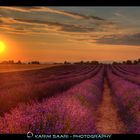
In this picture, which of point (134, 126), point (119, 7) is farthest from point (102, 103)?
point (119, 7)

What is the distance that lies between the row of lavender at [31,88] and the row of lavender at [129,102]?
0.99m

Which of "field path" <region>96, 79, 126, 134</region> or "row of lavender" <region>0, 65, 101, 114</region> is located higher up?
"row of lavender" <region>0, 65, 101, 114</region>

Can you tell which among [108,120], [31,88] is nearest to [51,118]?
[31,88]

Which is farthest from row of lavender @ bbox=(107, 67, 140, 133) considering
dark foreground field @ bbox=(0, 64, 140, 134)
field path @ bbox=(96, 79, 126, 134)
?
field path @ bbox=(96, 79, 126, 134)

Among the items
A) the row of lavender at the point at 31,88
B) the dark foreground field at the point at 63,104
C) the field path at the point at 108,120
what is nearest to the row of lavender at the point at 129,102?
the dark foreground field at the point at 63,104

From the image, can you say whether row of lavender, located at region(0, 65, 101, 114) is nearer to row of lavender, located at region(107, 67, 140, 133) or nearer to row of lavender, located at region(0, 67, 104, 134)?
row of lavender, located at region(0, 67, 104, 134)

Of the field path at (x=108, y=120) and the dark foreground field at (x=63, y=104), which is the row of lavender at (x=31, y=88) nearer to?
the dark foreground field at (x=63, y=104)

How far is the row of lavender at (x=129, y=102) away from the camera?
9356 millimetres

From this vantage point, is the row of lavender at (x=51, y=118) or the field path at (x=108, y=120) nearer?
the row of lavender at (x=51, y=118)

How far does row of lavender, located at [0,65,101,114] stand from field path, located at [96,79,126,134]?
91 centimetres

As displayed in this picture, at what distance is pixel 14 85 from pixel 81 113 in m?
2.01

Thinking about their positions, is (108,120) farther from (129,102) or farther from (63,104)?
(63,104)

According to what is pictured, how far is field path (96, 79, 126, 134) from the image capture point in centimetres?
906

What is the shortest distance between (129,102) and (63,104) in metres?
2.00
